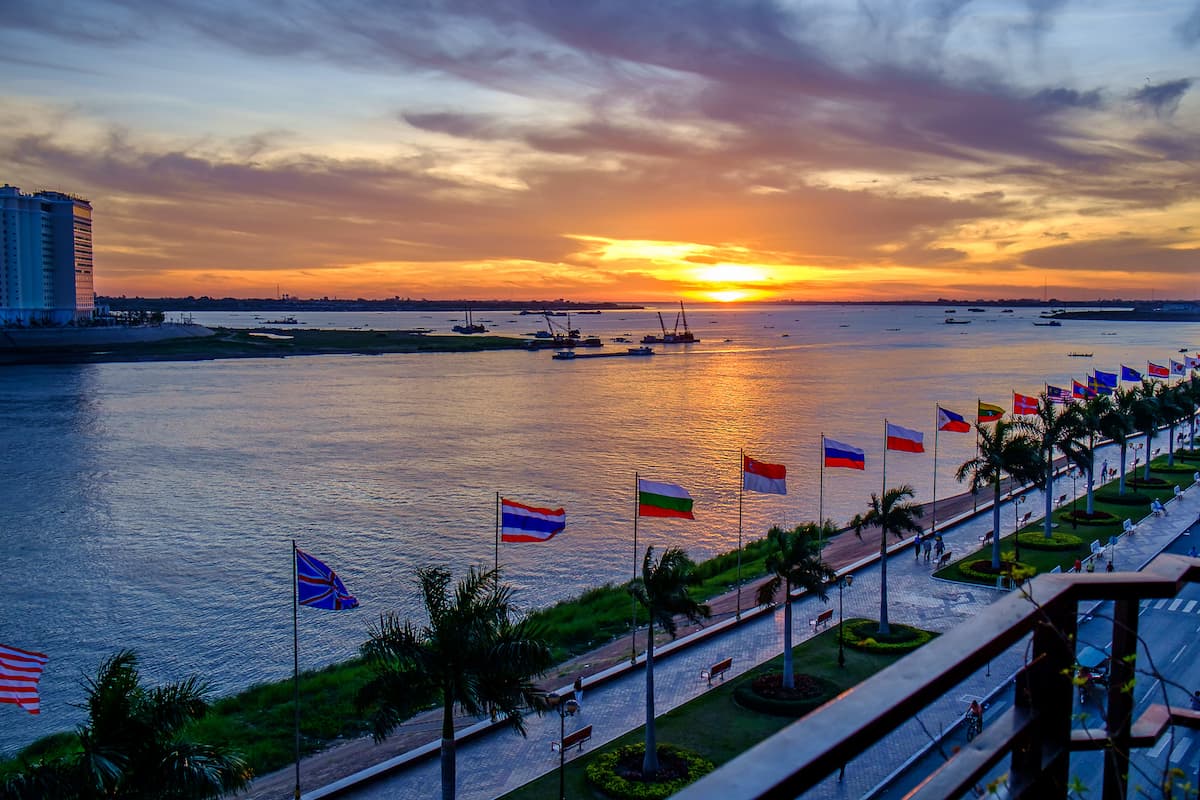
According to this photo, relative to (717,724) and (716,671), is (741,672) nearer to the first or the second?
(716,671)

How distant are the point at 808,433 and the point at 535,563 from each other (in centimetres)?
3151

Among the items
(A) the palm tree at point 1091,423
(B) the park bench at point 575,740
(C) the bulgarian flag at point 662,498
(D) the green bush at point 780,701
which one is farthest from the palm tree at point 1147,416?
(B) the park bench at point 575,740

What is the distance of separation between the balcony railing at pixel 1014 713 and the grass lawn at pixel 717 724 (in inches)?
539

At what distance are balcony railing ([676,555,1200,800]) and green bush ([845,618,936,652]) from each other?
2080 centimetres

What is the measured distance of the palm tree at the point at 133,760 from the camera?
9.15 metres

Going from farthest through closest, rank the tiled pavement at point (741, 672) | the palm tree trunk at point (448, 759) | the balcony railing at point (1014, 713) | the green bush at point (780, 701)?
the green bush at point (780, 701), the tiled pavement at point (741, 672), the palm tree trunk at point (448, 759), the balcony railing at point (1014, 713)

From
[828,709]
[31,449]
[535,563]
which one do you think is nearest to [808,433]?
[535,563]

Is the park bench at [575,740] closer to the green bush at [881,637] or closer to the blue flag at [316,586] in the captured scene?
the blue flag at [316,586]

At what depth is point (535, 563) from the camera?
1257 inches

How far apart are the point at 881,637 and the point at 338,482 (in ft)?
98.7

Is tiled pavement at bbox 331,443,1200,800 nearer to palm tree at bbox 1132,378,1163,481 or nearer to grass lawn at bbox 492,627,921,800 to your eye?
grass lawn at bbox 492,627,921,800

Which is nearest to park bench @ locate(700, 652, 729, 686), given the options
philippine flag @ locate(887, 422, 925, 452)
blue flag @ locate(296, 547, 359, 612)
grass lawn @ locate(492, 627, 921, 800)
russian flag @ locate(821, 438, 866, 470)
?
grass lawn @ locate(492, 627, 921, 800)

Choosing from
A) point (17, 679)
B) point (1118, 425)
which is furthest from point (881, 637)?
point (1118, 425)

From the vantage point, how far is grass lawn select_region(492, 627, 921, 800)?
1639 centimetres
